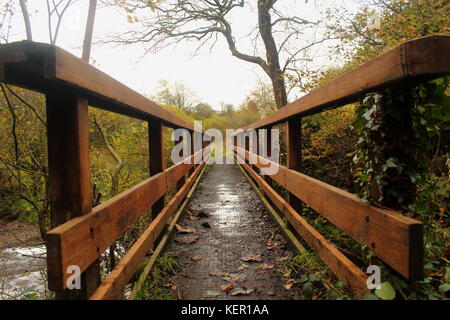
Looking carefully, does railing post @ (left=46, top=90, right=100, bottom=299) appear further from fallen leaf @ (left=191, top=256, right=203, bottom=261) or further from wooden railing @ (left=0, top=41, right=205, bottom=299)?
fallen leaf @ (left=191, top=256, right=203, bottom=261)

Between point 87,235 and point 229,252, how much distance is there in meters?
1.68

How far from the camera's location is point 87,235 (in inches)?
56.2

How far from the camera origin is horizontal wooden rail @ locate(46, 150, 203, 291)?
1.20m

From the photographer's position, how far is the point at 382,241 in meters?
1.41

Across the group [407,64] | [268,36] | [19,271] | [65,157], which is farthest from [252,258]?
[268,36]

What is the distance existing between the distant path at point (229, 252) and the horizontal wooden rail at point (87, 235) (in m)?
0.65

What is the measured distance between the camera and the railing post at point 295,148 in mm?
3201

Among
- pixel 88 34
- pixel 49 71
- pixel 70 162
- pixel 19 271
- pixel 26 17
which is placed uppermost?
pixel 88 34

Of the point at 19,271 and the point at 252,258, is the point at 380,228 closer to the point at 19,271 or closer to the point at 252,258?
the point at 252,258

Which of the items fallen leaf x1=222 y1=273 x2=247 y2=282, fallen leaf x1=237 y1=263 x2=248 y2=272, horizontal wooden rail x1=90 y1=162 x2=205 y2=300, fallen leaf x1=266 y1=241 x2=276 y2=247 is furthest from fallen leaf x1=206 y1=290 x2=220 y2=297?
fallen leaf x1=266 y1=241 x2=276 y2=247

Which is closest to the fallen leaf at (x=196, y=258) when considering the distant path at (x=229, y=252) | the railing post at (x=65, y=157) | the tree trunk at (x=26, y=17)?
the distant path at (x=229, y=252)

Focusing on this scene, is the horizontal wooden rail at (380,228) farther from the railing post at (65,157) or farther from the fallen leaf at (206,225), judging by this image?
the fallen leaf at (206,225)

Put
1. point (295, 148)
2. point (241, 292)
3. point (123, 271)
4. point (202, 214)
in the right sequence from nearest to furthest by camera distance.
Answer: point (123, 271)
point (241, 292)
point (295, 148)
point (202, 214)
